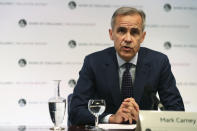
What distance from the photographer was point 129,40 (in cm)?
265

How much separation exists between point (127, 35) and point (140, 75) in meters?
0.30

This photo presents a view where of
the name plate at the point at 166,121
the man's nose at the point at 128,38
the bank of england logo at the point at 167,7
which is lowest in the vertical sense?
the name plate at the point at 166,121

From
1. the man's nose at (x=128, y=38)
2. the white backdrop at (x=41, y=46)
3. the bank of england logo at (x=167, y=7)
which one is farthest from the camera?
the bank of england logo at (x=167, y=7)

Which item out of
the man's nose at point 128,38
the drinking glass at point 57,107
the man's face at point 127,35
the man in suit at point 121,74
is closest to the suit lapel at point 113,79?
the man in suit at point 121,74

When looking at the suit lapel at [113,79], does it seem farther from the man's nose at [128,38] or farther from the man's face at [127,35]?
the man's nose at [128,38]

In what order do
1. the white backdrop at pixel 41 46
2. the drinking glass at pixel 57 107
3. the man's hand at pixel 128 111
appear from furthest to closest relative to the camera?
the white backdrop at pixel 41 46 → the man's hand at pixel 128 111 → the drinking glass at pixel 57 107

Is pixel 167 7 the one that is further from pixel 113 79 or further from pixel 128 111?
pixel 128 111

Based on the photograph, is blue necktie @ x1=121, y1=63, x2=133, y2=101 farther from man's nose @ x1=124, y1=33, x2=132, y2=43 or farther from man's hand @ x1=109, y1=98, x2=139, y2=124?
man's hand @ x1=109, y1=98, x2=139, y2=124

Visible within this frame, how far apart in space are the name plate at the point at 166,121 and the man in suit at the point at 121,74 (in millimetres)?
854

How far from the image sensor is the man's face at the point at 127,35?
267cm

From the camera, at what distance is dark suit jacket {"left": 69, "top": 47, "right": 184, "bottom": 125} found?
269 cm

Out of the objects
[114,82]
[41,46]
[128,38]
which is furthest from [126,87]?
[41,46]

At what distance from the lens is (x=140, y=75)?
2.73 m

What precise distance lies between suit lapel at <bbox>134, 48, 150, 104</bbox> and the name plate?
0.94 m
